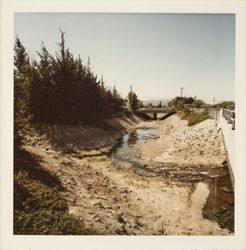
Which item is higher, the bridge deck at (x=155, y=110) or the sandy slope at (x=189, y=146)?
the bridge deck at (x=155, y=110)

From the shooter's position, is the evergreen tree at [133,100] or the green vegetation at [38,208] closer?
the green vegetation at [38,208]

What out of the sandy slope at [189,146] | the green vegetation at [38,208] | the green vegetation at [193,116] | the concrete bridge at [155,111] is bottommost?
the green vegetation at [38,208]

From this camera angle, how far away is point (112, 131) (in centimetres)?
727

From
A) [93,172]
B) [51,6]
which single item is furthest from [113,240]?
[51,6]

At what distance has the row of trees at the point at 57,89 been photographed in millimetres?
5445

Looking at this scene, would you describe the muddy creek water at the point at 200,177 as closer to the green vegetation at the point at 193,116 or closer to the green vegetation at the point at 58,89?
the green vegetation at the point at 58,89

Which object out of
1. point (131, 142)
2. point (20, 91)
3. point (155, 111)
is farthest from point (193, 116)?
point (20, 91)

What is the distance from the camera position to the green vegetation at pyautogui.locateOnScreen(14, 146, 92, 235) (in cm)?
475

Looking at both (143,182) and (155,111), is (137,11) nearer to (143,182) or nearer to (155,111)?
(155,111)

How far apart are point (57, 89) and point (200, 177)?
3.08m

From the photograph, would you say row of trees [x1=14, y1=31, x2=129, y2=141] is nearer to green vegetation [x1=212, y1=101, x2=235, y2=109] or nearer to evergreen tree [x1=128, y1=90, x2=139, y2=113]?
evergreen tree [x1=128, y1=90, x2=139, y2=113]

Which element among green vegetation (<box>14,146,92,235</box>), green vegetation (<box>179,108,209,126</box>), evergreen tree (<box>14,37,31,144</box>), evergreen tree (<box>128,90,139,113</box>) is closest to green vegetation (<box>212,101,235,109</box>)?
green vegetation (<box>179,108,209,126</box>)

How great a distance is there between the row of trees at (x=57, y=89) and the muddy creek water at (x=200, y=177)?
0.97 m

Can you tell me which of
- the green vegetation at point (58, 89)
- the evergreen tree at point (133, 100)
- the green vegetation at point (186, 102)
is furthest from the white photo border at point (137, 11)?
the evergreen tree at point (133, 100)
